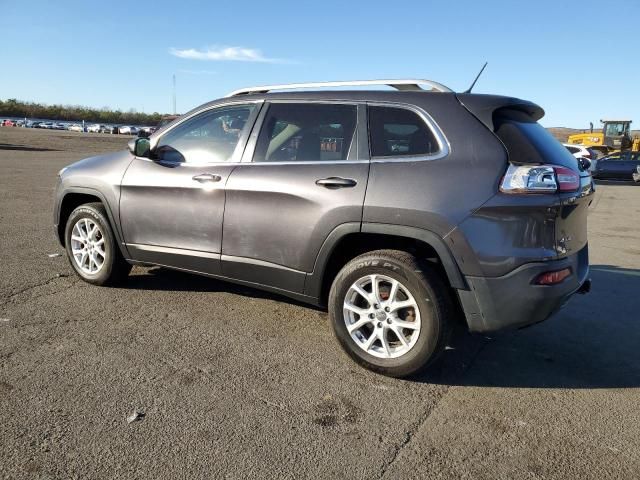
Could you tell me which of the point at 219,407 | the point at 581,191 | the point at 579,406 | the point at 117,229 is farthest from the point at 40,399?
the point at 581,191

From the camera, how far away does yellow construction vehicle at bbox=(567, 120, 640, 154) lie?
3381cm

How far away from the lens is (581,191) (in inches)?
134

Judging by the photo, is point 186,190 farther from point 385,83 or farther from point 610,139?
point 610,139

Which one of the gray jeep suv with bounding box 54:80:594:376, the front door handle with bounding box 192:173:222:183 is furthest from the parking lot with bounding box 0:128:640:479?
the front door handle with bounding box 192:173:222:183

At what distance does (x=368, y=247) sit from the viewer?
3715 millimetres

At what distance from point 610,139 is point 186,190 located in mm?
36956

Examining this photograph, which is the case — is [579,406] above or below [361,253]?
below

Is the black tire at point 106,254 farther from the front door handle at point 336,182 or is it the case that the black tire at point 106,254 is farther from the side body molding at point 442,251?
the side body molding at point 442,251

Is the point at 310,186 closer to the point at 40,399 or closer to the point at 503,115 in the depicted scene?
the point at 503,115

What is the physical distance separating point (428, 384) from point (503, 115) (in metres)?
1.79

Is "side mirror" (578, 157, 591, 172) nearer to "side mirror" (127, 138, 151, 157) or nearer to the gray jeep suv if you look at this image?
the gray jeep suv

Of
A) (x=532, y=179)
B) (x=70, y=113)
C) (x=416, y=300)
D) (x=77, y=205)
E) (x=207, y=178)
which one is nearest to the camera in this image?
(x=532, y=179)

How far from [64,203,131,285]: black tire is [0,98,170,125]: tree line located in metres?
128

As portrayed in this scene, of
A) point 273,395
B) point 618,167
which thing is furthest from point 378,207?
point 618,167
